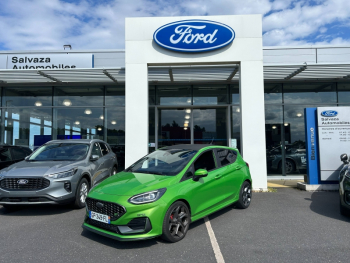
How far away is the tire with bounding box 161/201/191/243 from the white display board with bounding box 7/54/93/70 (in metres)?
8.33

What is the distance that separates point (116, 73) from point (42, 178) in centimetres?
540

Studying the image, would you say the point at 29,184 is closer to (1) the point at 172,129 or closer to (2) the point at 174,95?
(1) the point at 172,129

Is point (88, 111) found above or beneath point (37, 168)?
above

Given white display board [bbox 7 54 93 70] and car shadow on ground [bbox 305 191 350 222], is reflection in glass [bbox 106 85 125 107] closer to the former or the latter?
white display board [bbox 7 54 93 70]

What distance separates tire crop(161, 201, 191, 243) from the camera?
3.80 meters

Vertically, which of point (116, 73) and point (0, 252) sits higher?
point (116, 73)

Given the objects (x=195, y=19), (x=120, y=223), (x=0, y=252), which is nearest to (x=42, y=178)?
(x=0, y=252)

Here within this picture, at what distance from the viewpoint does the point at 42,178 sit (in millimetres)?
5387

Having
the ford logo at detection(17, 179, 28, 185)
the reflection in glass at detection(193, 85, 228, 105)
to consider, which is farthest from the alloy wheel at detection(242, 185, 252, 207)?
the reflection in glass at detection(193, 85, 228, 105)

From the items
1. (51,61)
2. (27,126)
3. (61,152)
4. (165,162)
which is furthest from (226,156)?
(27,126)

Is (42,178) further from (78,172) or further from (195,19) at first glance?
(195,19)

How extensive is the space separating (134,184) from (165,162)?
3.30ft

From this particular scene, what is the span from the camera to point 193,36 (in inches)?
329

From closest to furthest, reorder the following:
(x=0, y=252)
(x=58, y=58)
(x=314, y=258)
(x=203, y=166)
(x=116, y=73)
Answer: (x=314, y=258) < (x=0, y=252) < (x=203, y=166) < (x=116, y=73) < (x=58, y=58)
